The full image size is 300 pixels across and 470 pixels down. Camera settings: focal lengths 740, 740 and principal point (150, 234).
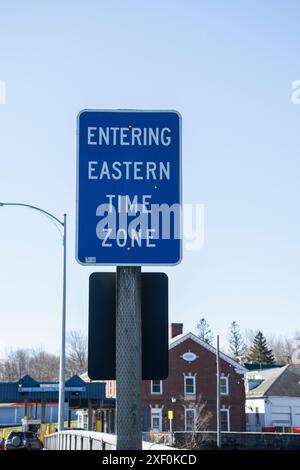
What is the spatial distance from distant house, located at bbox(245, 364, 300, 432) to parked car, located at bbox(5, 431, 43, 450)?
32.4 meters

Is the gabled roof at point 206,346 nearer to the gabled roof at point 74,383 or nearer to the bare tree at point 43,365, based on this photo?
the gabled roof at point 74,383

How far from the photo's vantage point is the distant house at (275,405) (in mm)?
67312

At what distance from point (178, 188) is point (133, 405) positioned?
1.64 metres

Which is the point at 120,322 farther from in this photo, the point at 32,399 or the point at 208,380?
the point at 208,380

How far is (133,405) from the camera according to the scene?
205 inches

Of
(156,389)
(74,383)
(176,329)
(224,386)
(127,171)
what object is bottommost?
(156,389)

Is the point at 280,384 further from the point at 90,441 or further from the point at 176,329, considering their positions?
the point at 90,441

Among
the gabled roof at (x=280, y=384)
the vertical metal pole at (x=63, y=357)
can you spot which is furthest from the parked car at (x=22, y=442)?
the gabled roof at (x=280, y=384)

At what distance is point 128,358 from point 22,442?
3267 centimetres

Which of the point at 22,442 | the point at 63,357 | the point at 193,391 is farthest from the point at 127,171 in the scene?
the point at 193,391

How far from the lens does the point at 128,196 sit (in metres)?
5.53

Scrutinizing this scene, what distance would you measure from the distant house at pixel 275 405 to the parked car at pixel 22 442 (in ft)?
106

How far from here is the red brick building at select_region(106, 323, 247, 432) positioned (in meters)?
61.2
